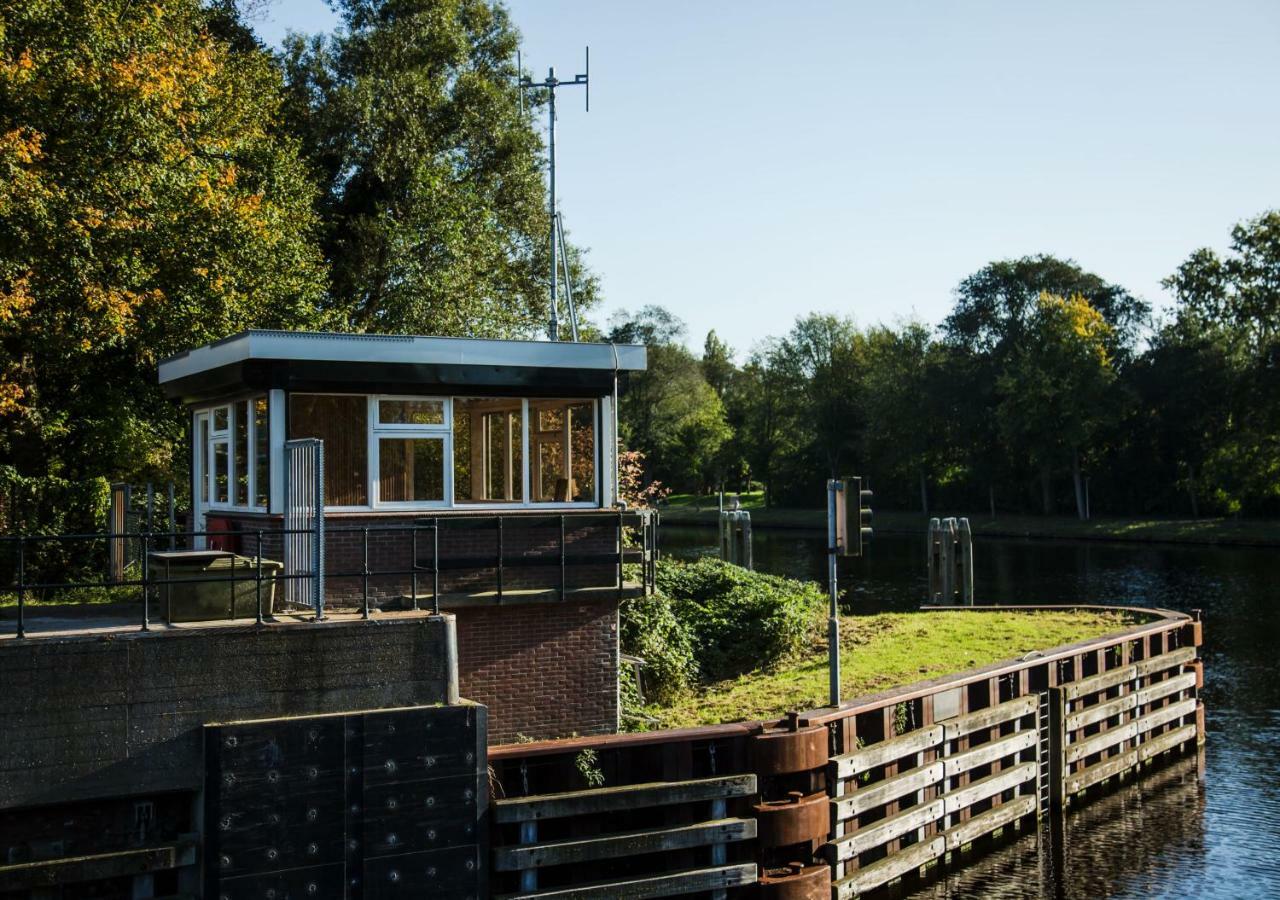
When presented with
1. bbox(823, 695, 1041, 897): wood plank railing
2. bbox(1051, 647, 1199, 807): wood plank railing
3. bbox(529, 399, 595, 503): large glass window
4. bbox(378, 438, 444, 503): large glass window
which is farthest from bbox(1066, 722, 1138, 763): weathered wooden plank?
bbox(378, 438, 444, 503): large glass window

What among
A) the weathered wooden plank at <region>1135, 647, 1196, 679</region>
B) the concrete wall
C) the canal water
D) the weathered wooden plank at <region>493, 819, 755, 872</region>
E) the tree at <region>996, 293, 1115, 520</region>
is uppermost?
the tree at <region>996, 293, 1115, 520</region>

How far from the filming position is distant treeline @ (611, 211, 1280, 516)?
6900cm

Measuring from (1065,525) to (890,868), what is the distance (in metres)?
59.5

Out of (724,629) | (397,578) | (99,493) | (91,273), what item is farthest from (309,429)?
(99,493)

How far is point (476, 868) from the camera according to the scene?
11875 mm

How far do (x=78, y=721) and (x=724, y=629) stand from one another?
13581mm

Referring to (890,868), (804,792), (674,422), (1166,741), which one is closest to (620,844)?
(804,792)

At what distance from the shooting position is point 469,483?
607 inches

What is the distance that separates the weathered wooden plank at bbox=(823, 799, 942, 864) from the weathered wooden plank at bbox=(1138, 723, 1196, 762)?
22.3 ft

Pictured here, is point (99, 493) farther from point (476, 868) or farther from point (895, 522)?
point (895, 522)

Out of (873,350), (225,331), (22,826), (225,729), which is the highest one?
(873,350)

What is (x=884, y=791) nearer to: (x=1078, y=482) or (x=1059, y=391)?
(x=1059, y=391)

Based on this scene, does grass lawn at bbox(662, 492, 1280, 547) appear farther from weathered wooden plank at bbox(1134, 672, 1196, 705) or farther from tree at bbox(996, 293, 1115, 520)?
weathered wooden plank at bbox(1134, 672, 1196, 705)

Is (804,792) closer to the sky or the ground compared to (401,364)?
closer to the ground
